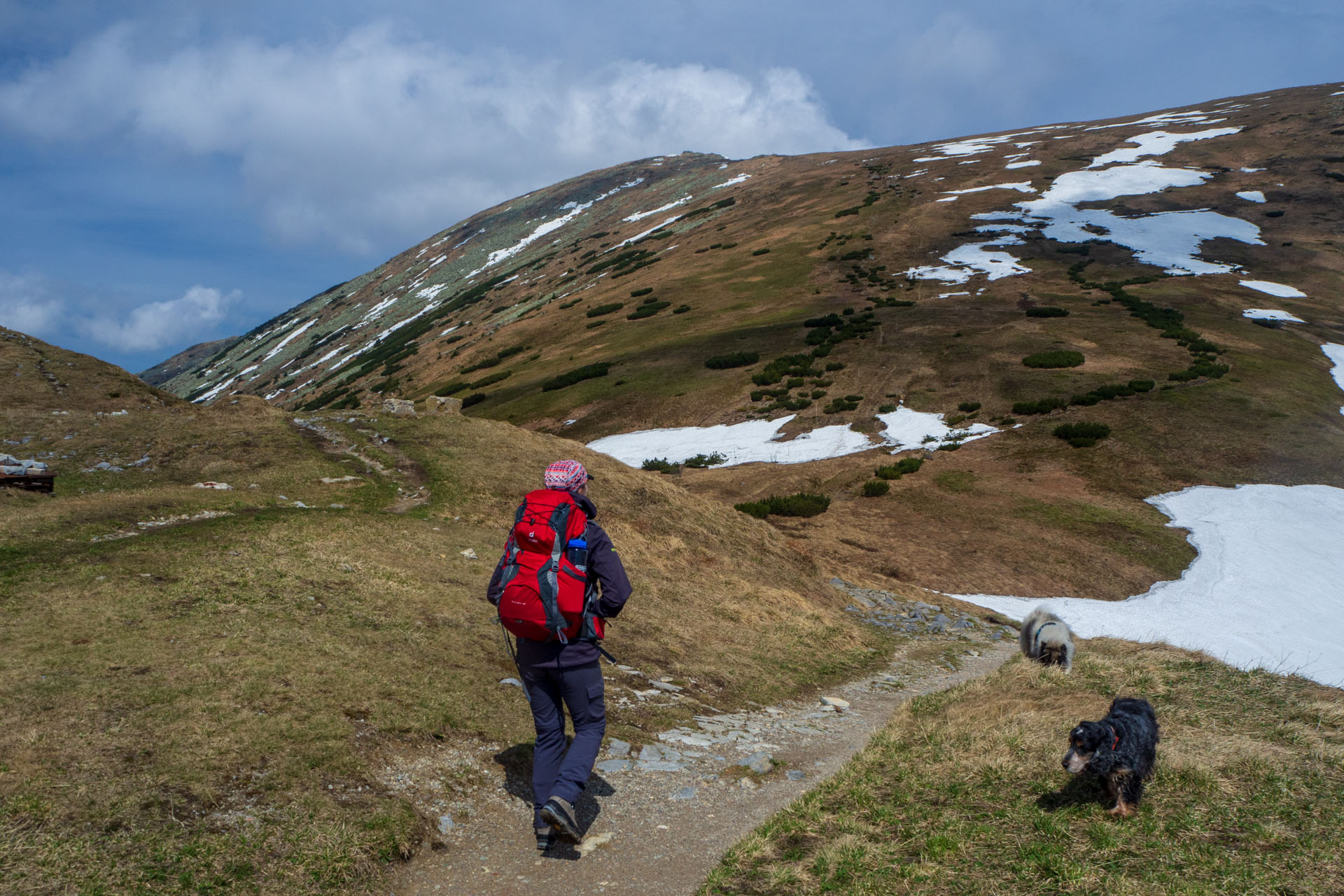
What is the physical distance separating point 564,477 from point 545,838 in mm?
2969

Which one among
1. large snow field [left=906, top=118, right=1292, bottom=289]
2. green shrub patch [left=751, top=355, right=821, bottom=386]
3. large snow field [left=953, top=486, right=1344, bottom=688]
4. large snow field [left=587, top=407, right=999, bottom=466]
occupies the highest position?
large snow field [left=906, top=118, right=1292, bottom=289]

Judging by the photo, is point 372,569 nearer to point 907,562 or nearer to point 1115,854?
point 1115,854

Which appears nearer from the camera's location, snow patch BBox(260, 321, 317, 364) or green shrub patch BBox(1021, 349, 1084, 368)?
green shrub patch BBox(1021, 349, 1084, 368)

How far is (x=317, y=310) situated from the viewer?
153375 mm

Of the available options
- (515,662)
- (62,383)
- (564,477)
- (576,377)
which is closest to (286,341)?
(576,377)

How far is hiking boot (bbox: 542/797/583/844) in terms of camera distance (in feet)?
20.1

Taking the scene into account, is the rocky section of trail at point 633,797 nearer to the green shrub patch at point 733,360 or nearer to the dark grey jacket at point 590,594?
the dark grey jacket at point 590,594

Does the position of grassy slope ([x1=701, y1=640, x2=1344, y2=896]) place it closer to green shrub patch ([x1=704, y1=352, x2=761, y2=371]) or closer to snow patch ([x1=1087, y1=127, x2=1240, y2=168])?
green shrub patch ([x1=704, y1=352, x2=761, y2=371])

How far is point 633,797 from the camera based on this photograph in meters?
7.64

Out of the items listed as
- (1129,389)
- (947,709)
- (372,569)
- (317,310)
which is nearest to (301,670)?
(372,569)

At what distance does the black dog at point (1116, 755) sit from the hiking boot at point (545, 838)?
4.26m

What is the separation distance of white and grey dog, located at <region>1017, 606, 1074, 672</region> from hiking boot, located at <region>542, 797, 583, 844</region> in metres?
8.59

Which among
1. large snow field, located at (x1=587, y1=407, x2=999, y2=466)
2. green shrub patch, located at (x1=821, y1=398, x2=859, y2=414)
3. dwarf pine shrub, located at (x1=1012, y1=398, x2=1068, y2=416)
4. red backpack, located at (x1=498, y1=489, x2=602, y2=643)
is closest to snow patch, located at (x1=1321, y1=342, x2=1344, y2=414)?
dwarf pine shrub, located at (x1=1012, y1=398, x2=1068, y2=416)

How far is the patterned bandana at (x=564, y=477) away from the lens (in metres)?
6.57
